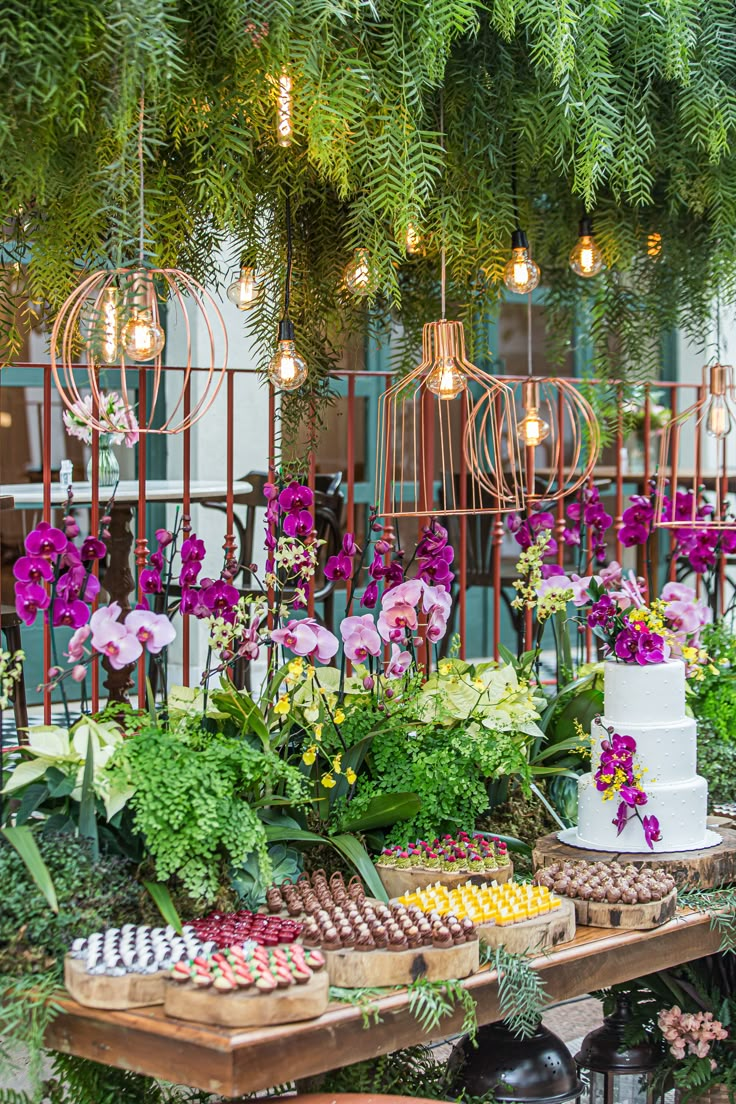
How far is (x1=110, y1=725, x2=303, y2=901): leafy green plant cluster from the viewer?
2.11 metres

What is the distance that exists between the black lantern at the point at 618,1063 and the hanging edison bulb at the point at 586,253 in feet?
5.52

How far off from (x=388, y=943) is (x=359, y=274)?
4.51 ft

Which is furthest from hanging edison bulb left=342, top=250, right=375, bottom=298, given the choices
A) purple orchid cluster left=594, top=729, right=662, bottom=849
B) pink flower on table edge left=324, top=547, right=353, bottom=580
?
purple orchid cluster left=594, top=729, right=662, bottom=849

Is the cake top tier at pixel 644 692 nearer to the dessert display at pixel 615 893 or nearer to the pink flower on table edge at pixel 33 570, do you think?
the dessert display at pixel 615 893

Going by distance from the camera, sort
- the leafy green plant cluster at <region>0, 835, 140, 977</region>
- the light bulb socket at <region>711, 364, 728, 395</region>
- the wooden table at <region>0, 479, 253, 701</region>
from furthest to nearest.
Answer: the wooden table at <region>0, 479, 253, 701</region>
the light bulb socket at <region>711, 364, 728, 395</region>
the leafy green plant cluster at <region>0, 835, 140, 977</region>

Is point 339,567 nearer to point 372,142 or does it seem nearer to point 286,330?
point 286,330

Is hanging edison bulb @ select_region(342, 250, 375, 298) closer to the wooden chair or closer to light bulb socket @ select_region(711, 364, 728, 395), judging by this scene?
light bulb socket @ select_region(711, 364, 728, 395)

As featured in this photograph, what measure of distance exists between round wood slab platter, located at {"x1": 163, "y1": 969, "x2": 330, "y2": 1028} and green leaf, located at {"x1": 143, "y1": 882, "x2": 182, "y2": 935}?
218 mm

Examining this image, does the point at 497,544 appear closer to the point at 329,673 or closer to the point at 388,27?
the point at 329,673

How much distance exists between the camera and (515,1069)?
2557mm

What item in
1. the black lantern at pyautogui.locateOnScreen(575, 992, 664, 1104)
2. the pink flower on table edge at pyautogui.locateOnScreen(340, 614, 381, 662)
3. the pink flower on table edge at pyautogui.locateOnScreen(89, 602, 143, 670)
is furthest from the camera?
the black lantern at pyautogui.locateOnScreen(575, 992, 664, 1104)

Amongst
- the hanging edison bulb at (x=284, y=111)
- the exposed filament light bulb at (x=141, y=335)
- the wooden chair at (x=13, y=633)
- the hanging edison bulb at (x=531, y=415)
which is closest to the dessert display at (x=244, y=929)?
the exposed filament light bulb at (x=141, y=335)

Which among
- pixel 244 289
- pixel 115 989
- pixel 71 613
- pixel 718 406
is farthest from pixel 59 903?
pixel 718 406

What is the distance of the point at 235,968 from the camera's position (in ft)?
6.11
